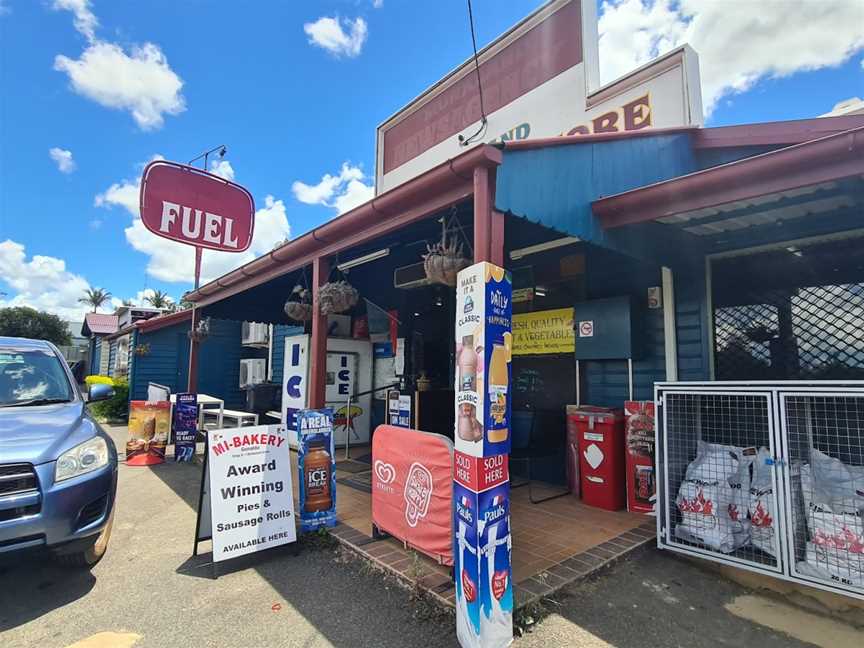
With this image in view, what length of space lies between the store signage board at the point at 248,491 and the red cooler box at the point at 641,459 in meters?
2.94

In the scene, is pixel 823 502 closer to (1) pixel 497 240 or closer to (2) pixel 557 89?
(1) pixel 497 240

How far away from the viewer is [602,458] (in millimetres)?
4137

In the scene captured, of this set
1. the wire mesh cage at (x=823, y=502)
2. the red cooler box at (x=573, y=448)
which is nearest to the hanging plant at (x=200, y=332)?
the red cooler box at (x=573, y=448)

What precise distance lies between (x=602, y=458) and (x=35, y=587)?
4339 mm

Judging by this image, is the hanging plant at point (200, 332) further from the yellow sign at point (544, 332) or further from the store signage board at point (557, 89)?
the yellow sign at point (544, 332)

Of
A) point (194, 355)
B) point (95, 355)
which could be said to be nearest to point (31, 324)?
point (95, 355)

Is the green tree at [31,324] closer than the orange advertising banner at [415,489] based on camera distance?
No

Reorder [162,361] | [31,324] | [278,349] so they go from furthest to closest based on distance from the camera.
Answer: [31,324] → [162,361] → [278,349]

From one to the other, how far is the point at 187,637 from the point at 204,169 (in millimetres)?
7075

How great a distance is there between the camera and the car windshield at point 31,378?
3213mm

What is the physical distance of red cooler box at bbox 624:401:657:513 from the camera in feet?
12.9

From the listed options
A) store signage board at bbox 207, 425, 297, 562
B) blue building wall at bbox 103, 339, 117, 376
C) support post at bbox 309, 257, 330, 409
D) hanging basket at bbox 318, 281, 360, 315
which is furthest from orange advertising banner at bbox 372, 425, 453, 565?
blue building wall at bbox 103, 339, 117, 376

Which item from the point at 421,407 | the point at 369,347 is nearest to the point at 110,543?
the point at 421,407

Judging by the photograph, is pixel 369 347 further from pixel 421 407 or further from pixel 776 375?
pixel 776 375
